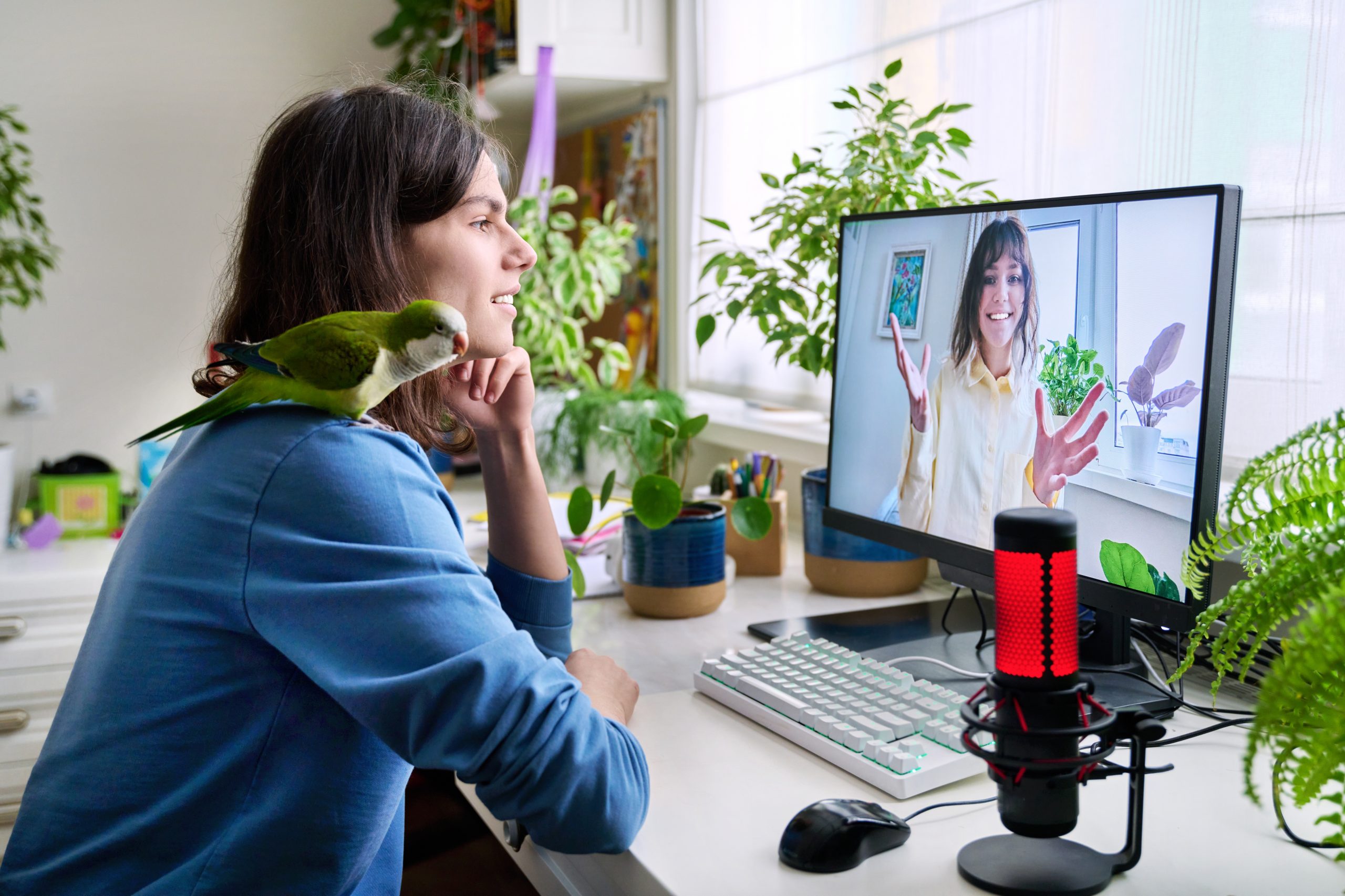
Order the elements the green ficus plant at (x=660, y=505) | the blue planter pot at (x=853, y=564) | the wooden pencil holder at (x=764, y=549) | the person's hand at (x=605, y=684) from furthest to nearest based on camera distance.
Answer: the wooden pencil holder at (x=764, y=549) < the blue planter pot at (x=853, y=564) < the green ficus plant at (x=660, y=505) < the person's hand at (x=605, y=684)

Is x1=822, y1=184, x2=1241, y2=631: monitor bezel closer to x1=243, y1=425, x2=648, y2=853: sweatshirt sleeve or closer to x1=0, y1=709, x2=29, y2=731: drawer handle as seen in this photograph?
x1=243, y1=425, x2=648, y2=853: sweatshirt sleeve

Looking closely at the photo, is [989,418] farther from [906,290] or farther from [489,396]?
[489,396]

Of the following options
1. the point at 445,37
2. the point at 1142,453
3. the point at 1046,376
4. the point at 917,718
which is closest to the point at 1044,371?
the point at 1046,376

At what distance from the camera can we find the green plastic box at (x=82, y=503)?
2221 mm

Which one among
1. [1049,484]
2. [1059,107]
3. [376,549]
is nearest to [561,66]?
[1059,107]

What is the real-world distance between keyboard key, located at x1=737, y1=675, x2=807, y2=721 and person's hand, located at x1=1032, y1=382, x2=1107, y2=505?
290mm

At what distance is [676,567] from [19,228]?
2.00 meters

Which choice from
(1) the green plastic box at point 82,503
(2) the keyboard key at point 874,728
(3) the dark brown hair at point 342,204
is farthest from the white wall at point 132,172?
A: (2) the keyboard key at point 874,728

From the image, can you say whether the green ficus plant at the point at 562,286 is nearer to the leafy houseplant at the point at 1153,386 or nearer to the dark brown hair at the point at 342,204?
the dark brown hair at the point at 342,204

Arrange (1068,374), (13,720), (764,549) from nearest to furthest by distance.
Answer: (1068,374) < (764,549) < (13,720)

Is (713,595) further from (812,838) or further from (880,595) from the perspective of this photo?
(812,838)

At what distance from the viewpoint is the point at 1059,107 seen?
4.41 ft

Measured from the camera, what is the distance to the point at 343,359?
0.68 metres

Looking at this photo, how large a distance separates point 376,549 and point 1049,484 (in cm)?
59
